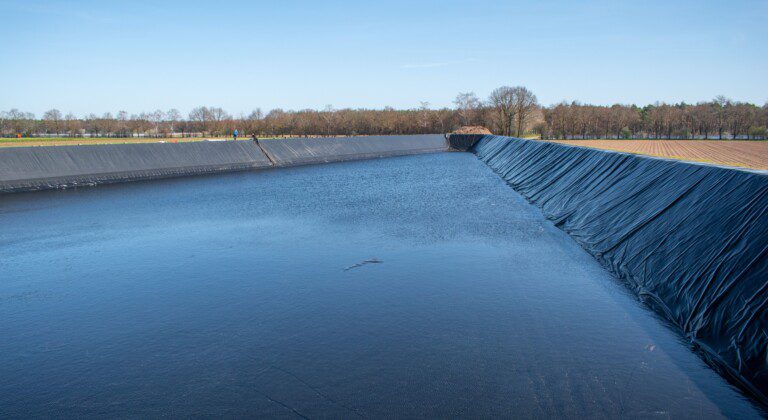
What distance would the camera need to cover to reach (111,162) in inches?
862

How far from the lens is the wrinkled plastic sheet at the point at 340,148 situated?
31.8 m

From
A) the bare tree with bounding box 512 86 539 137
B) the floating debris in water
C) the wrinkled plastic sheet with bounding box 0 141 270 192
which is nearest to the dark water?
the floating debris in water

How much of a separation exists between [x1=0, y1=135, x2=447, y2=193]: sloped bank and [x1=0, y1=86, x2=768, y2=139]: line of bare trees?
45.7 metres

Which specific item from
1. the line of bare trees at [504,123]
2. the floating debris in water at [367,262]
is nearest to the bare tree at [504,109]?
the line of bare trees at [504,123]

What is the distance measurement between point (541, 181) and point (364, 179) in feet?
28.6

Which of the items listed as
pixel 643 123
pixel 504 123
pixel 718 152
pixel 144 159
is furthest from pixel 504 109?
pixel 144 159

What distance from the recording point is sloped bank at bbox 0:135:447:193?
18.8 m

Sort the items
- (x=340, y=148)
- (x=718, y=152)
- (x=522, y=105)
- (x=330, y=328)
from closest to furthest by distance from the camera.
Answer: (x=330, y=328) < (x=718, y=152) < (x=340, y=148) < (x=522, y=105)

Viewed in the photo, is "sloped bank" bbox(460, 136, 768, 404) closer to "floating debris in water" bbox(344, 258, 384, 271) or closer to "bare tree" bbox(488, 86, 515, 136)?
"floating debris in water" bbox(344, 258, 384, 271)

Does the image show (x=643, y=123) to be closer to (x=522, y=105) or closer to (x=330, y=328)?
(x=522, y=105)

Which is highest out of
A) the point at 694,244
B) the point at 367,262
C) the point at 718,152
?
the point at 718,152

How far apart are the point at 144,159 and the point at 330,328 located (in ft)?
71.7

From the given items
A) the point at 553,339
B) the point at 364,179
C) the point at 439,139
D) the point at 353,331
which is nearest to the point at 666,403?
the point at 553,339

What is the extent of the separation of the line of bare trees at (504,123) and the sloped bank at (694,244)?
65487mm
